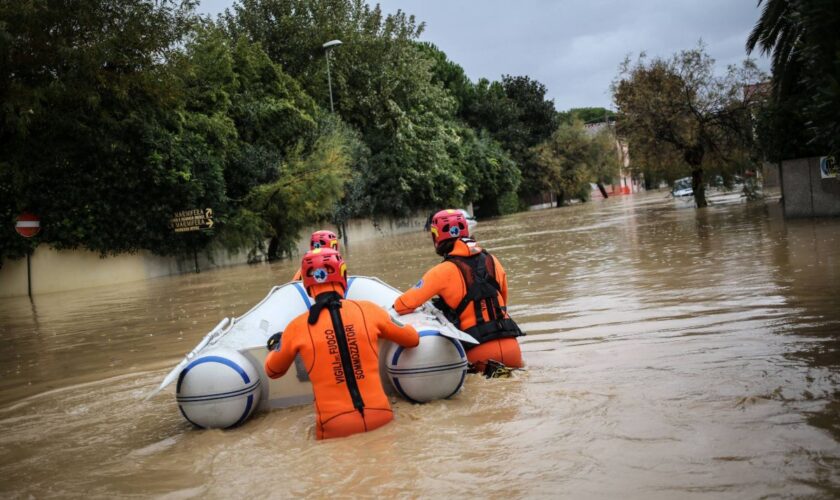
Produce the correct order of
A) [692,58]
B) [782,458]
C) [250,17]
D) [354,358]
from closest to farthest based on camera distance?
[782,458] → [354,358] → [692,58] → [250,17]

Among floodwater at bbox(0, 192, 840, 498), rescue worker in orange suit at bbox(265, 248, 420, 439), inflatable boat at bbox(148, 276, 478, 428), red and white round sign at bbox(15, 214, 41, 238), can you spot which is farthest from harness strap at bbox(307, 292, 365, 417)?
red and white round sign at bbox(15, 214, 41, 238)

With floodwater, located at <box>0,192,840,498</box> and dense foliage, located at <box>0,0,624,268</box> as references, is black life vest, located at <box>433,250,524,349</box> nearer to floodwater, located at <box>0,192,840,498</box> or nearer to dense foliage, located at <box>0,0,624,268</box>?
floodwater, located at <box>0,192,840,498</box>

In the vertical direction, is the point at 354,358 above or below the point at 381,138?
below

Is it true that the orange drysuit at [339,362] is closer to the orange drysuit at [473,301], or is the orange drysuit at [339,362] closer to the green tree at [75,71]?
the orange drysuit at [473,301]

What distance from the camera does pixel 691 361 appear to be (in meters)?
6.52

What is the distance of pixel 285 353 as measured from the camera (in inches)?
212

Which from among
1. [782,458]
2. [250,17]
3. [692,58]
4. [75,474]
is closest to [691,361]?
[782,458]

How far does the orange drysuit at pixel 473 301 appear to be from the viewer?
656 centimetres

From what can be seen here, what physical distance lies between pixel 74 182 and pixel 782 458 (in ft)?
86.3

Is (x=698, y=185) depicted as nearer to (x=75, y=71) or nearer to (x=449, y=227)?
(x=75, y=71)

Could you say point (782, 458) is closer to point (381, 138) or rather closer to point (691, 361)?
point (691, 361)

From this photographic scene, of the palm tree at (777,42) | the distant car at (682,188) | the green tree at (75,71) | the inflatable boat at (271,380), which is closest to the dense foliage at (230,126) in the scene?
the green tree at (75,71)

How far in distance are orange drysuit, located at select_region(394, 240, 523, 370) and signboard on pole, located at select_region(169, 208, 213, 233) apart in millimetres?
23900

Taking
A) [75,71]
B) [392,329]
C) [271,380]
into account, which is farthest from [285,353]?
[75,71]
